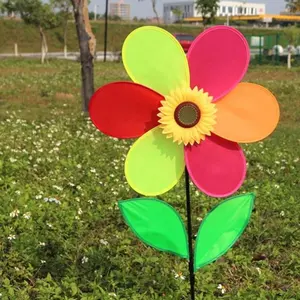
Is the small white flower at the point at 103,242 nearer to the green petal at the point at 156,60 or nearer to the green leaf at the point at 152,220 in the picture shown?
the green leaf at the point at 152,220

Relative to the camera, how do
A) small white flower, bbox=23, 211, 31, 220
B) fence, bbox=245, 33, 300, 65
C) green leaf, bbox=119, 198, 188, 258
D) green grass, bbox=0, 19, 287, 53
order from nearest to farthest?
1. green leaf, bbox=119, 198, 188, 258
2. small white flower, bbox=23, 211, 31, 220
3. fence, bbox=245, 33, 300, 65
4. green grass, bbox=0, 19, 287, 53

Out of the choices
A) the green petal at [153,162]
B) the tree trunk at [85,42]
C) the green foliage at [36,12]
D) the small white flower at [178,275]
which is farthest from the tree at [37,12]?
the green petal at [153,162]

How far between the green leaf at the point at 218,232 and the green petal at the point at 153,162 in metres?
0.35

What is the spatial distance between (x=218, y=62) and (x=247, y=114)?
280 mm

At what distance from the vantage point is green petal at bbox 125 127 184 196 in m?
2.55

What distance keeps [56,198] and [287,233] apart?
72.1 inches

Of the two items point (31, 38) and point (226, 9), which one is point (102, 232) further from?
point (226, 9)

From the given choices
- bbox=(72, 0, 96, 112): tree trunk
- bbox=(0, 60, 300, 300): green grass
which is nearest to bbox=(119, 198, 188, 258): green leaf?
bbox=(0, 60, 300, 300): green grass

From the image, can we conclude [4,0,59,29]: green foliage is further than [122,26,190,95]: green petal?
Yes

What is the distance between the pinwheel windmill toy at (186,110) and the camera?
2.48 metres

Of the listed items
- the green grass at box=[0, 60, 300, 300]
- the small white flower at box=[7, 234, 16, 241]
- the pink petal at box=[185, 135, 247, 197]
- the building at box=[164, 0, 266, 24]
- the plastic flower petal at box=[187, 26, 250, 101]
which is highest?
the building at box=[164, 0, 266, 24]

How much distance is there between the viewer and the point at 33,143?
629cm

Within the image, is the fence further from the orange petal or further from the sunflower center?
the sunflower center

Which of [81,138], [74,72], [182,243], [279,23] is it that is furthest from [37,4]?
[279,23]
